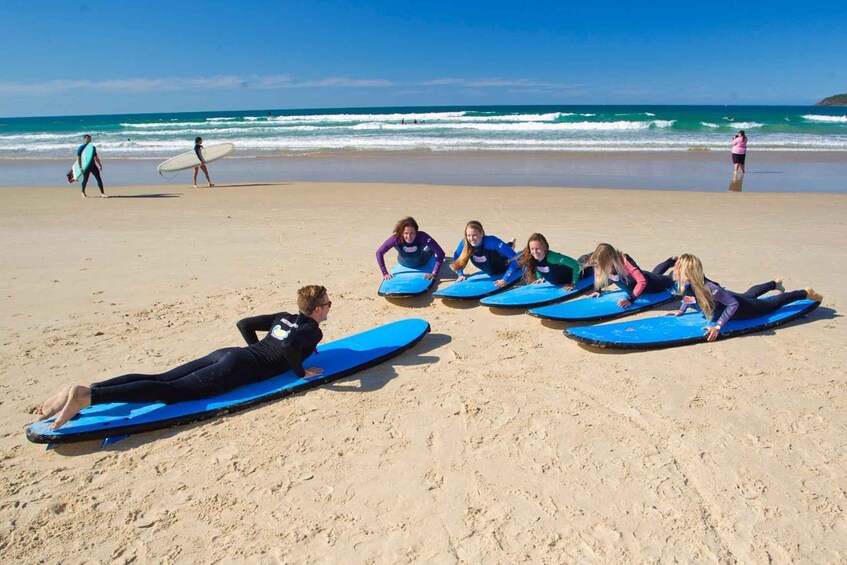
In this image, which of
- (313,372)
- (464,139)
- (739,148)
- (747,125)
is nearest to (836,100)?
(747,125)

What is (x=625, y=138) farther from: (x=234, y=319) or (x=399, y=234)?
(x=234, y=319)

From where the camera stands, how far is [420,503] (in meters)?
3.39

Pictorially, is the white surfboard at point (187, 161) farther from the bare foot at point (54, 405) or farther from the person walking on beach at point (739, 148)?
the person walking on beach at point (739, 148)

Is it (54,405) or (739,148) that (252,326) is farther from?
(739,148)

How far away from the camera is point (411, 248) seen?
7.69 m

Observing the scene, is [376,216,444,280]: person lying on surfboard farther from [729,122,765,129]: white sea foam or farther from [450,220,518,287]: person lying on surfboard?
[729,122,765,129]: white sea foam

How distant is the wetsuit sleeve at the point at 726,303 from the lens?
538cm

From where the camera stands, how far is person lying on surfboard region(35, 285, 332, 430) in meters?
4.03

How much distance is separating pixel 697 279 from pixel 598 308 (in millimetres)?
1063

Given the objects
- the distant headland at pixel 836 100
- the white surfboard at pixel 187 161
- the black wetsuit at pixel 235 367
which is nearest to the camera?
the black wetsuit at pixel 235 367

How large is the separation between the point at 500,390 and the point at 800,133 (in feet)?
117

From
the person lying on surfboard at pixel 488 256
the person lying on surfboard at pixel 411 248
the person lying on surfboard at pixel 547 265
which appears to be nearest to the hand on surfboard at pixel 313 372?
the person lying on surfboard at pixel 411 248

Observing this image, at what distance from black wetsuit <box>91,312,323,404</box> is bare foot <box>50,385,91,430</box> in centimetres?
11

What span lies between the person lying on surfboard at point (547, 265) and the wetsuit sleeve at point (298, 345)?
310cm
